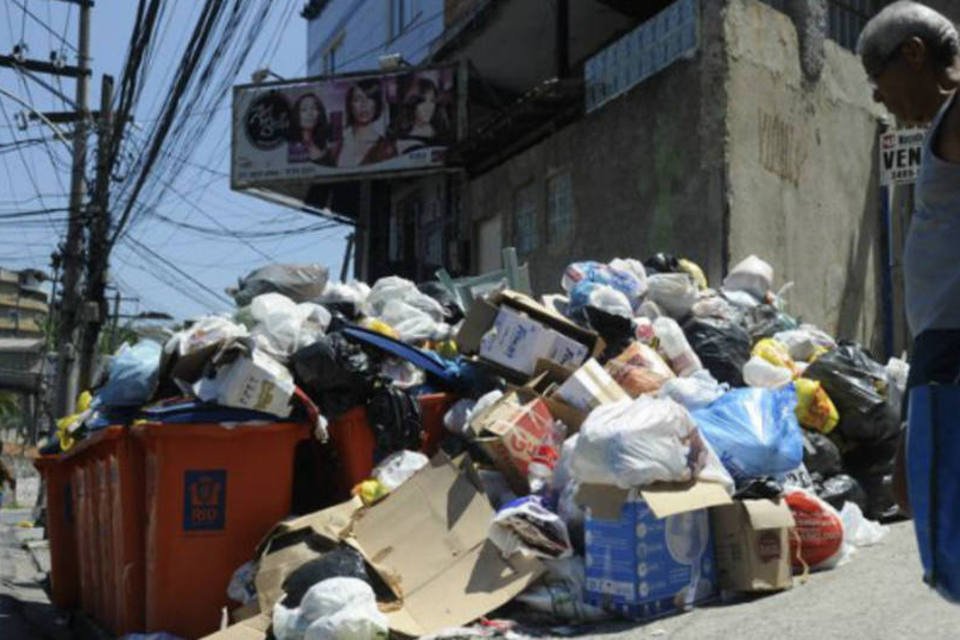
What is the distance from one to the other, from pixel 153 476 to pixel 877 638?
10.3 feet

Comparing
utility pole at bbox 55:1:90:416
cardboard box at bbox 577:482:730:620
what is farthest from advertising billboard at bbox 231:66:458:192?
cardboard box at bbox 577:482:730:620

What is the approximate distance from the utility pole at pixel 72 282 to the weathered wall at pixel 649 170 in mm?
8838

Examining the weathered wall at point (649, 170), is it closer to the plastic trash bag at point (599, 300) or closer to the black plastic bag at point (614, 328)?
the plastic trash bag at point (599, 300)

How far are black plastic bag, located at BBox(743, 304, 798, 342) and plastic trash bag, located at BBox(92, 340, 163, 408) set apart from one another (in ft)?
11.4

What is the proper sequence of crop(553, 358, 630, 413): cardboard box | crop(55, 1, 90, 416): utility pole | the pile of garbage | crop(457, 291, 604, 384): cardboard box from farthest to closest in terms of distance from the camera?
crop(55, 1, 90, 416): utility pole < crop(457, 291, 604, 384): cardboard box < crop(553, 358, 630, 413): cardboard box < the pile of garbage

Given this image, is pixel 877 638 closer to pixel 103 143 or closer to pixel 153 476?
pixel 153 476

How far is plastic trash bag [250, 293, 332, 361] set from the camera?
570 centimetres

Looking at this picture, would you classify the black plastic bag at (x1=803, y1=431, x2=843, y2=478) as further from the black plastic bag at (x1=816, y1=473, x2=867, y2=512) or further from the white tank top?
the white tank top

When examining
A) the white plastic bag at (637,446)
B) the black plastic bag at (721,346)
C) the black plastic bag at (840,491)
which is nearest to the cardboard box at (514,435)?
the white plastic bag at (637,446)

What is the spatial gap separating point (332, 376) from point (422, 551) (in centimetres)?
100

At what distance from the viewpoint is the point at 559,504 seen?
498 cm

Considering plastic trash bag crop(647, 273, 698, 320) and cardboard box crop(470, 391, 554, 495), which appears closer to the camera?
cardboard box crop(470, 391, 554, 495)

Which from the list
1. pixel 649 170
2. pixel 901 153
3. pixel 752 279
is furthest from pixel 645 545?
pixel 649 170

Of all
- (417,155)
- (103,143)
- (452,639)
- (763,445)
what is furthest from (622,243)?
(103,143)
